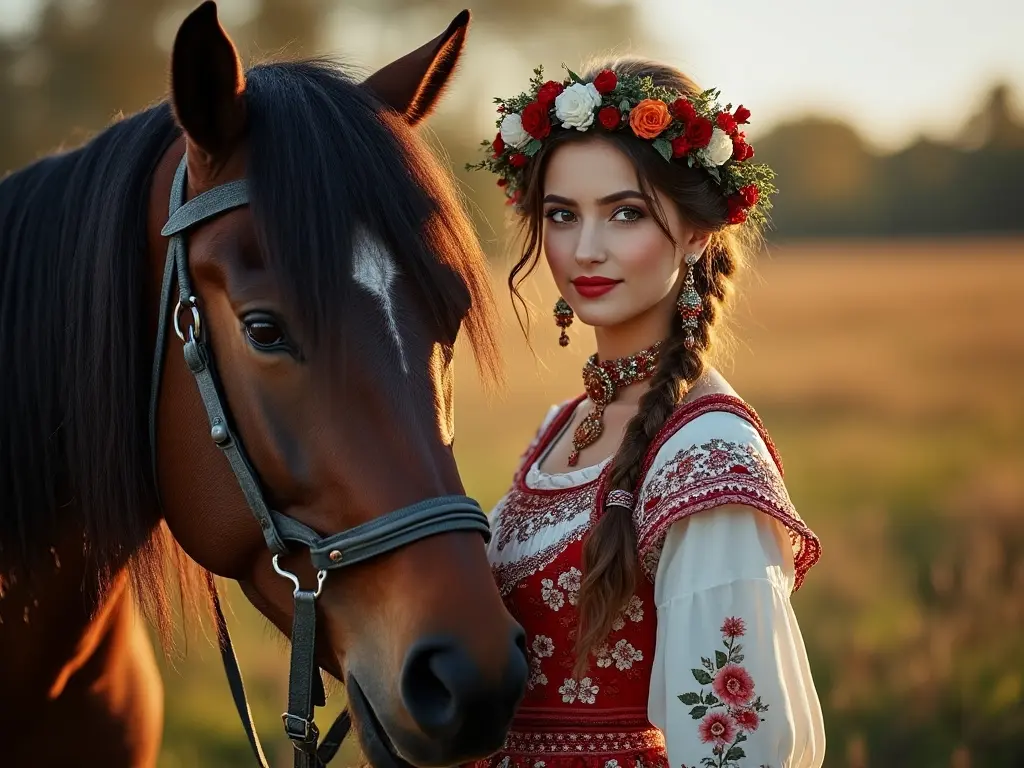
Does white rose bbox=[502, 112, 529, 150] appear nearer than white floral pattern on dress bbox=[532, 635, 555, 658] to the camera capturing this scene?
No

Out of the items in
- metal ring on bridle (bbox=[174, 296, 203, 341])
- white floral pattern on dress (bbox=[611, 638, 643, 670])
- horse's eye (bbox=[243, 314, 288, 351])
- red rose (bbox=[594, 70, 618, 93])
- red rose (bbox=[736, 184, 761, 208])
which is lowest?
white floral pattern on dress (bbox=[611, 638, 643, 670])

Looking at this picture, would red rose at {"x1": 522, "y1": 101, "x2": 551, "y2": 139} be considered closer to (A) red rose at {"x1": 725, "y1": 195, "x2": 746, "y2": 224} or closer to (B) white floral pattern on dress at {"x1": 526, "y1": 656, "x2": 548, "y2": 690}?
(A) red rose at {"x1": 725, "y1": 195, "x2": 746, "y2": 224}

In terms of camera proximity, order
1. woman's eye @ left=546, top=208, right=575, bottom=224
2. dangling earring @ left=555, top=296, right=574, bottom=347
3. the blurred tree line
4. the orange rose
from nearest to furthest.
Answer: the orange rose, woman's eye @ left=546, top=208, right=575, bottom=224, dangling earring @ left=555, top=296, right=574, bottom=347, the blurred tree line

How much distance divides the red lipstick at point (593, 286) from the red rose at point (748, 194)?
306 mm

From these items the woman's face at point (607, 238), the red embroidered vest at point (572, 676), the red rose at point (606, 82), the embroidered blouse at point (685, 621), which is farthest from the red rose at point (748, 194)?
the red embroidered vest at point (572, 676)

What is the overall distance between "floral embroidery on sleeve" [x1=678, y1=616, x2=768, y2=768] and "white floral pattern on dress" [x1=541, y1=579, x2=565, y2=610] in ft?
0.94

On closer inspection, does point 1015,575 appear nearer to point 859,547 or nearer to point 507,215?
point 859,547

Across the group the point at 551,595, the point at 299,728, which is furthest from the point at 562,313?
the point at 299,728

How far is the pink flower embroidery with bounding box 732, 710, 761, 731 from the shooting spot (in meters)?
1.58

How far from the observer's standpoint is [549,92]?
6.73 feet

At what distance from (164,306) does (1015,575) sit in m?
4.81

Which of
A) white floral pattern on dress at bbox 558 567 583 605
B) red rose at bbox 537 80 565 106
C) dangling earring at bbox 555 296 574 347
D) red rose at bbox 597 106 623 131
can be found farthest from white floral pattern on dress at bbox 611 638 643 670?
red rose at bbox 537 80 565 106

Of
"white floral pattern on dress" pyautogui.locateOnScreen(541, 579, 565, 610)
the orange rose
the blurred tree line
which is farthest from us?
the blurred tree line

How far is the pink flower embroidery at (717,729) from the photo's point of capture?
159 centimetres
